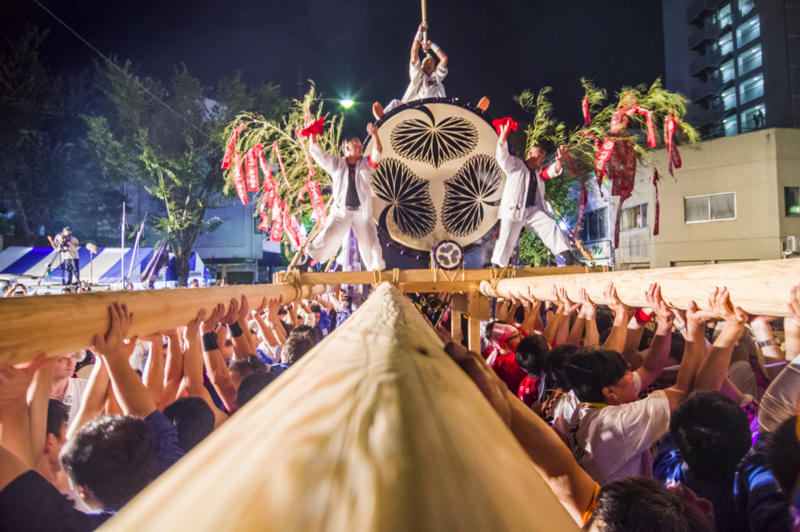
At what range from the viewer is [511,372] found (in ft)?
8.34

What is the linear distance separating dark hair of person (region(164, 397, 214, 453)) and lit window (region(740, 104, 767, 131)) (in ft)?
81.6

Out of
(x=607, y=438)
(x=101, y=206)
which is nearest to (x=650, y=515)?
(x=607, y=438)

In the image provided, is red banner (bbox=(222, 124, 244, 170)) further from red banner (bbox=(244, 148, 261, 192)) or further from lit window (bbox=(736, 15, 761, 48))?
lit window (bbox=(736, 15, 761, 48))

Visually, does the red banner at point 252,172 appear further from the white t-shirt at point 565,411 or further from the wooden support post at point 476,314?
the white t-shirt at point 565,411

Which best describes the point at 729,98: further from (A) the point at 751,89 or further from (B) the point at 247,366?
(B) the point at 247,366

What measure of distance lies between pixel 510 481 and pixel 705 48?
3013cm

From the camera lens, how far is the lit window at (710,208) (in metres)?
12.6

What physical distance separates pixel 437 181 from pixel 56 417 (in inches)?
124

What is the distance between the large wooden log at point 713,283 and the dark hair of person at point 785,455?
0.38 meters

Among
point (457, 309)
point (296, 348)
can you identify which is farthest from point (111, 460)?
point (457, 309)

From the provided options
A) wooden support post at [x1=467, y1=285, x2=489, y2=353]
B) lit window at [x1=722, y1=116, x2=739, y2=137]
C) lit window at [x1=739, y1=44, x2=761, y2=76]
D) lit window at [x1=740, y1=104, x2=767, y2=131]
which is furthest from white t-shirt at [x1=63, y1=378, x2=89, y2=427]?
lit window at [x1=722, y1=116, x2=739, y2=137]

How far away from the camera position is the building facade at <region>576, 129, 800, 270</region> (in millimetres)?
11719

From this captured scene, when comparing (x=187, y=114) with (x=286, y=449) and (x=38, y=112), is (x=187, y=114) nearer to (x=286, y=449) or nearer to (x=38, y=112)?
(x=38, y=112)

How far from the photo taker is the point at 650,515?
0.91m
